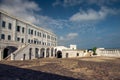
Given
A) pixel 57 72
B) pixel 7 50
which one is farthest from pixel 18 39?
pixel 57 72

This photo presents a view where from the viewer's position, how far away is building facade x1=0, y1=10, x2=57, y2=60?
117 feet

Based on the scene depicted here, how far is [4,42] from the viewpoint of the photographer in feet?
115

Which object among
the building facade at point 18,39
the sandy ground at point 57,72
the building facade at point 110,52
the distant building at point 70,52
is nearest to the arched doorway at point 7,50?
the building facade at point 18,39

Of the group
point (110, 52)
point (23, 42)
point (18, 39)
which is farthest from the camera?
point (110, 52)

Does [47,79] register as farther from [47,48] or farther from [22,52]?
[47,48]

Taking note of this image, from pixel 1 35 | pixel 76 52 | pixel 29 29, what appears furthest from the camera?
pixel 76 52

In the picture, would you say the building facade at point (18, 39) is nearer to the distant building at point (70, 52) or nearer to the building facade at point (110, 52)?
the distant building at point (70, 52)

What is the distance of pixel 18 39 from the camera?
45.2 metres

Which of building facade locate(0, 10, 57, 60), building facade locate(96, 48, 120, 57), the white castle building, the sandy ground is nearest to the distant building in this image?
the white castle building

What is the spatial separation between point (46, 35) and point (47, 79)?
56737mm

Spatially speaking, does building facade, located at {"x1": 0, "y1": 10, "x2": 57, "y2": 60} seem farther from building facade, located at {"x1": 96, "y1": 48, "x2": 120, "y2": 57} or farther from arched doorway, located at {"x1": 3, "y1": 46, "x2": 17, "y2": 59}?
building facade, located at {"x1": 96, "y1": 48, "x2": 120, "y2": 57}

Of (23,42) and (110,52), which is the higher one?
(23,42)

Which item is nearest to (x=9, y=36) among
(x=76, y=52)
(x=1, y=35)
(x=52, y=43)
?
(x=1, y=35)

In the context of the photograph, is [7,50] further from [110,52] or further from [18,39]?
[110,52]
